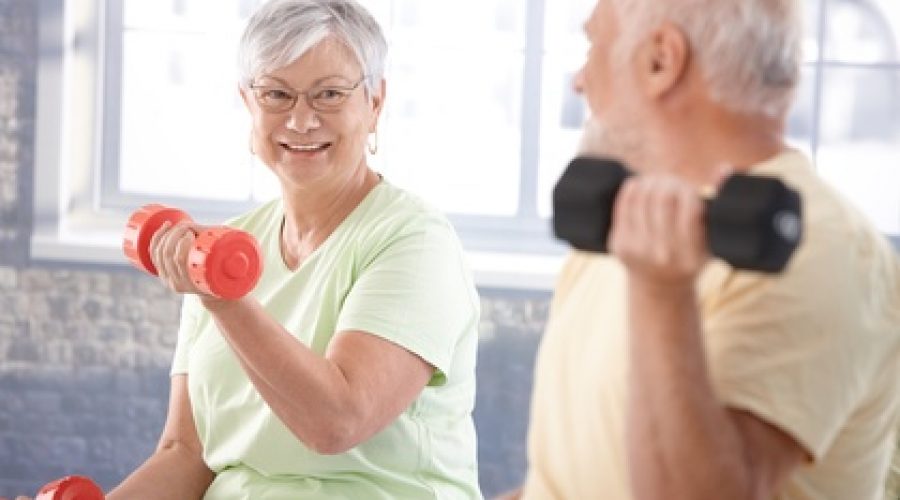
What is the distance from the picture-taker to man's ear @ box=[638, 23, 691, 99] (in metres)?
1.41

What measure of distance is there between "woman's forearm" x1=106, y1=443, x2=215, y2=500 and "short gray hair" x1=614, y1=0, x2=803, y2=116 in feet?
3.88

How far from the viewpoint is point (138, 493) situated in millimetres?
2332

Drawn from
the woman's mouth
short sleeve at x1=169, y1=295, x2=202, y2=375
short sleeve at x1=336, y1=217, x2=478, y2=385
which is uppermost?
the woman's mouth

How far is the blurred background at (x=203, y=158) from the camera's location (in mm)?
4789

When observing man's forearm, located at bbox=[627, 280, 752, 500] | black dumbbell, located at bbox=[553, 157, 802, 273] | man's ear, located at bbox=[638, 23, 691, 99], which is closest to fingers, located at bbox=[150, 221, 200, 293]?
man's ear, located at bbox=[638, 23, 691, 99]

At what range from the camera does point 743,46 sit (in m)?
1.40

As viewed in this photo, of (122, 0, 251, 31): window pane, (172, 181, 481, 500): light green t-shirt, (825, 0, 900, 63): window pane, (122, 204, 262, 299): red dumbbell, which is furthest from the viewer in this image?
(122, 0, 251, 31): window pane

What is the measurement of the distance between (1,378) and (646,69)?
391 cm

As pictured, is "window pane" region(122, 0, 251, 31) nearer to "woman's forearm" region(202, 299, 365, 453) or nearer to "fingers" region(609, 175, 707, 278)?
"woman's forearm" region(202, 299, 365, 453)

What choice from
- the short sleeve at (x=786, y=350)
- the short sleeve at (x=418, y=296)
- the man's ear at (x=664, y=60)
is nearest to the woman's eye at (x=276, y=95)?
the short sleeve at (x=418, y=296)

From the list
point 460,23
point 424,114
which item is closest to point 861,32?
point 460,23

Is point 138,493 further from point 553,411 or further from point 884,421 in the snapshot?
point 884,421

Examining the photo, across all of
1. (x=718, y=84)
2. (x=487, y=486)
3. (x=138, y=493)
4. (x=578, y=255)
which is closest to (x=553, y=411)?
(x=578, y=255)

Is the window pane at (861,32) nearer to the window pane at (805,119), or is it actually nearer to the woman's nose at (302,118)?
the window pane at (805,119)
